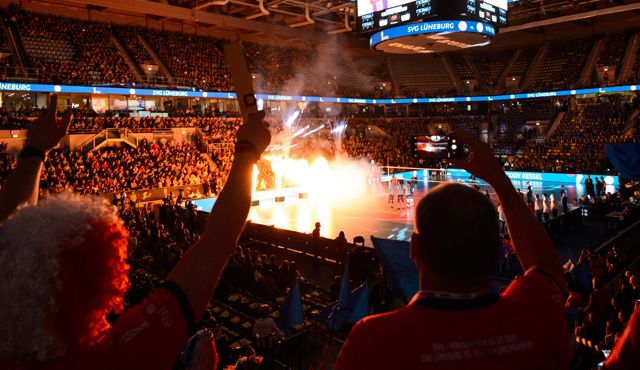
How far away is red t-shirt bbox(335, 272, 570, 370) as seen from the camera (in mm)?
1384

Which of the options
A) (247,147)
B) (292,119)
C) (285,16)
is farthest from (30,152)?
(285,16)

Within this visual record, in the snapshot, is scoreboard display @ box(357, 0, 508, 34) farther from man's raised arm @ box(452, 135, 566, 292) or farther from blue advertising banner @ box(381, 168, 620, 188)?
blue advertising banner @ box(381, 168, 620, 188)

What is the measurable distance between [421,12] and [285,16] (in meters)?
→ 30.8

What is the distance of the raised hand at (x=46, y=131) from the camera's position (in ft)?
6.82

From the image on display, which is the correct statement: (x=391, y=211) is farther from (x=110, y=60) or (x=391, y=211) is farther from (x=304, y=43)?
(x=304, y=43)

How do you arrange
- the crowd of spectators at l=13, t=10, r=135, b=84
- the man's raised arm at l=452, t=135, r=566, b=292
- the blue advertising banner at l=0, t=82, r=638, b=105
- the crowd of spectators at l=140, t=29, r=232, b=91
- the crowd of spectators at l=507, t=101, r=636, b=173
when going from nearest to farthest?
1. the man's raised arm at l=452, t=135, r=566, b=292
2. the blue advertising banner at l=0, t=82, r=638, b=105
3. the crowd of spectators at l=13, t=10, r=135, b=84
4. the crowd of spectators at l=507, t=101, r=636, b=173
5. the crowd of spectators at l=140, t=29, r=232, b=91

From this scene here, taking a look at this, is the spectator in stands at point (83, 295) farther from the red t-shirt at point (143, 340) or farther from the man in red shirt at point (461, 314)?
the man in red shirt at point (461, 314)

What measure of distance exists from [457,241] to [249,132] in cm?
83

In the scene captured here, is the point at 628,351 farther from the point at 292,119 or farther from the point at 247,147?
the point at 292,119

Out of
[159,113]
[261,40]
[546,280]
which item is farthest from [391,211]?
[261,40]

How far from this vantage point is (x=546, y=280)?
1740 mm

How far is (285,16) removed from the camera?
4397 centimetres

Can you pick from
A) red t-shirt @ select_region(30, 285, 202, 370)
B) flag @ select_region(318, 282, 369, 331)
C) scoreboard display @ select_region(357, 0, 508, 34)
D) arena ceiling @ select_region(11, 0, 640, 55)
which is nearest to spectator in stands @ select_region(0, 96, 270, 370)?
red t-shirt @ select_region(30, 285, 202, 370)

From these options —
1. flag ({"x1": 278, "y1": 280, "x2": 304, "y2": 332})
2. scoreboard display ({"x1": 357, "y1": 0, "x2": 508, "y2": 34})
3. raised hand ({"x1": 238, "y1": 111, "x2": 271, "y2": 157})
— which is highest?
scoreboard display ({"x1": 357, "y1": 0, "x2": 508, "y2": 34})
